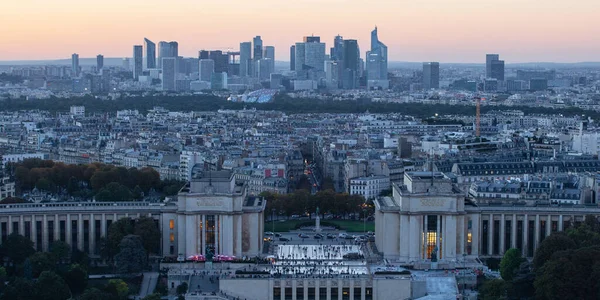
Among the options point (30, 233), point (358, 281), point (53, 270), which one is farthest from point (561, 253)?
point (30, 233)

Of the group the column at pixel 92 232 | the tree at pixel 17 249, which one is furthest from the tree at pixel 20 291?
the column at pixel 92 232

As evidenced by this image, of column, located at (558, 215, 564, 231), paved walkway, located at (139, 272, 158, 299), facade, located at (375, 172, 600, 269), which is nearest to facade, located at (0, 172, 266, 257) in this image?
paved walkway, located at (139, 272, 158, 299)

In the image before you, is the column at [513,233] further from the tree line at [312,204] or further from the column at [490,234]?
the tree line at [312,204]

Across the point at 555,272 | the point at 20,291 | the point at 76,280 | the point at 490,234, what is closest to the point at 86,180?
the point at 76,280

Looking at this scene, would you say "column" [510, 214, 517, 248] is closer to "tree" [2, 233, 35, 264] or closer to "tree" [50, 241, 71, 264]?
"tree" [50, 241, 71, 264]

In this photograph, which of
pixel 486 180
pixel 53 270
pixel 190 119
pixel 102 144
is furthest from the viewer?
pixel 190 119

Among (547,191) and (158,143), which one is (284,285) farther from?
(158,143)
